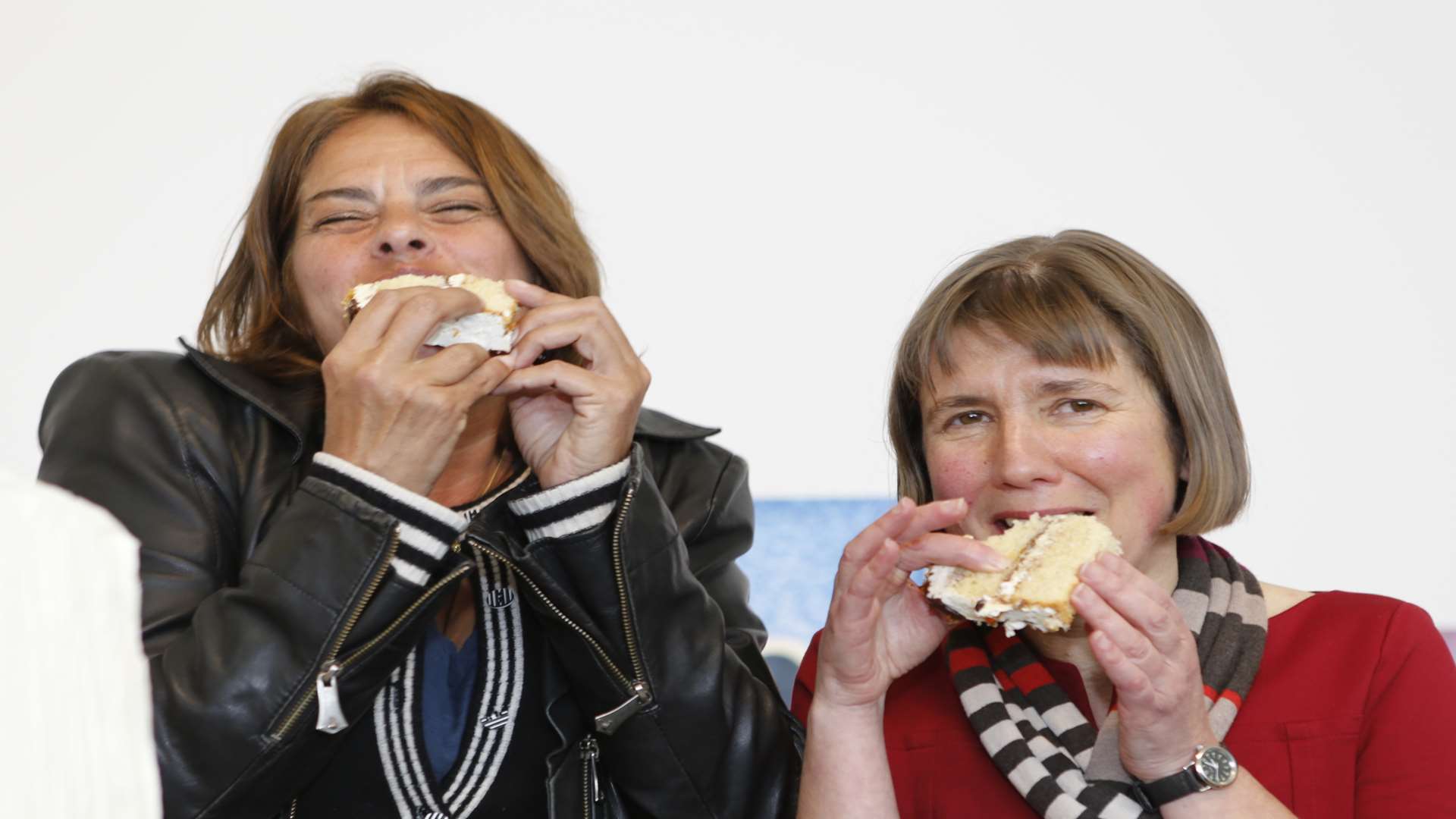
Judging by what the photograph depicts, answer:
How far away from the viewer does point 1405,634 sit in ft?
5.93

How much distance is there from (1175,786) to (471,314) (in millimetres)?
1089

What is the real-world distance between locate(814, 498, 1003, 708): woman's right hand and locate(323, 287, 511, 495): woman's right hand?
0.53 meters

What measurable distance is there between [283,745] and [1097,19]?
3.23 m

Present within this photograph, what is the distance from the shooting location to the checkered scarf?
1.76 meters

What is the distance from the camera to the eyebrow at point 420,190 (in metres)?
2.19

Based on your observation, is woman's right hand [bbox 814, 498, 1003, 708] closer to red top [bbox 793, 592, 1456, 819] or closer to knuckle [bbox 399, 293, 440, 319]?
red top [bbox 793, 592, 1456, 819]

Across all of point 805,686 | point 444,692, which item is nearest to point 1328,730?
point 805,686

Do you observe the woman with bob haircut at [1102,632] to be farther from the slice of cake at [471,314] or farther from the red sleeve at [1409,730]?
the slice of cake at [471,314]

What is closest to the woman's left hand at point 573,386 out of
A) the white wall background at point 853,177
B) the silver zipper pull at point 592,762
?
the silver zipper pull at point 592,762

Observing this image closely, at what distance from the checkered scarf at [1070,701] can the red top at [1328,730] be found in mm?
46

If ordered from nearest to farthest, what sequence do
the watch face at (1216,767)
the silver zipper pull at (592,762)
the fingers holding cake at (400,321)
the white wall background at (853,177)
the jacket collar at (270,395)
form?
the watch face at (1216,767) → the fingers holding cake at (400,321) → the silver zipper pull at (592,762) → the jacket collar at (270,395) → the white wall background at (853,177)

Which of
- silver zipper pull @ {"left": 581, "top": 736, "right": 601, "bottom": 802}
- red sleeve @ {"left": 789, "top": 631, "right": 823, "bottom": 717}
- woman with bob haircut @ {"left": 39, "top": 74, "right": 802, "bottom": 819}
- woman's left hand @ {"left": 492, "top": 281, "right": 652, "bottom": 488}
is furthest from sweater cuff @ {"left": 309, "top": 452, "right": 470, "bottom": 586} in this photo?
red sleeve @ {"left": 789, "top": 631, "right": 823, "bottom": 717}

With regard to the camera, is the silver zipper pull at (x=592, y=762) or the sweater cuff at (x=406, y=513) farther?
the silver zipper pull at (x=592, y=762)

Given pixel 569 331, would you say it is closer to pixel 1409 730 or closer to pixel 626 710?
pixel 626 710
